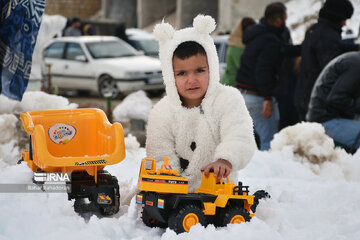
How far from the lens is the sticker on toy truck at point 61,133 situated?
337cm

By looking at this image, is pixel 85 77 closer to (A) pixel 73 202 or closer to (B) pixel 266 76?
(B) pixel 266 76

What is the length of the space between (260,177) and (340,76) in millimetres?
1634

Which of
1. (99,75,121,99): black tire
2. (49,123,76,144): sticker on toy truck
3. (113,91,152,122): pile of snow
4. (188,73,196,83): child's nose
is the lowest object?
(99,75,121,99): black tire

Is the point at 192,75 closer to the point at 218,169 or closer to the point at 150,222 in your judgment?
the point at 218,169

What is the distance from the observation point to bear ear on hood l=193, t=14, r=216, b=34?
3.38m

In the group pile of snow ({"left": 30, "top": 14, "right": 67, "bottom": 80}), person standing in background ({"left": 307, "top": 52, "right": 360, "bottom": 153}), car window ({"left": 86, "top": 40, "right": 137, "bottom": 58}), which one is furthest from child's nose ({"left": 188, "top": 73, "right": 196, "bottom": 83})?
car window ({"left": 86, "top": 40, "right": 137, "bottom": 58})

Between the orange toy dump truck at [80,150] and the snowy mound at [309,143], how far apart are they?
2531 mm


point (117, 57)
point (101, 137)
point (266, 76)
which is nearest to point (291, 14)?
point (117, 57)

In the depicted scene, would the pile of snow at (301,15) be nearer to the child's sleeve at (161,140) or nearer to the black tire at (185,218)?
the child's sleeve at (161,140)

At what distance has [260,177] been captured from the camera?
471cm

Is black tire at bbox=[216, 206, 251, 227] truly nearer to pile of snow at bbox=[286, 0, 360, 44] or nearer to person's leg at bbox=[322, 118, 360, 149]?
person's leg at bbox=[322, 118, 360, 149]

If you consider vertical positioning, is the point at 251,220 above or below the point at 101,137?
below

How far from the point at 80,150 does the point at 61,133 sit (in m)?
0.16

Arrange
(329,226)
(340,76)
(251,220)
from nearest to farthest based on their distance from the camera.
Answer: (251,220)
(329,226)
(340,76)
